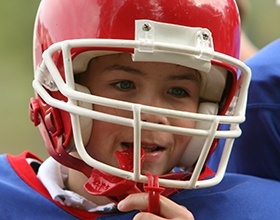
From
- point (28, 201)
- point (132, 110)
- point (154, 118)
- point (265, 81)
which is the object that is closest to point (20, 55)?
point (265, 81)

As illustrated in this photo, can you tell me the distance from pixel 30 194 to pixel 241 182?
1.64 ft

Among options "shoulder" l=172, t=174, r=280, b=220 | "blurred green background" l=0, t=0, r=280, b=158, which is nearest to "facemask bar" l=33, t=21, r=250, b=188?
"shoulder" l=172, t=174, r=280, b=220

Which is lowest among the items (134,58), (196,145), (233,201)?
(233,201)

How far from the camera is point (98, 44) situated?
1.75m

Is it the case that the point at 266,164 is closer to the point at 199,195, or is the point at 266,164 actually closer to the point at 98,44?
the point at 199,195

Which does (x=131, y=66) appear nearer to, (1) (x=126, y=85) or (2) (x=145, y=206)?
(1) (x=126, y=85)

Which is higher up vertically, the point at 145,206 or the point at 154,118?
the point at 154,118

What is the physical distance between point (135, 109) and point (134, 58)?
145mm

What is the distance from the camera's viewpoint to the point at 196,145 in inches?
76.5

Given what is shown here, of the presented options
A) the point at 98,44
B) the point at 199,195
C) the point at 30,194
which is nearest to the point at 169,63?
the point at 98,44

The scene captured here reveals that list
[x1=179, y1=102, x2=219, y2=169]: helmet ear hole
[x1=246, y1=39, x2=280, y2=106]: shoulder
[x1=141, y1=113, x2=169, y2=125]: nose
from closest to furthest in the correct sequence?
1. [x1=141, y1=113, x2=169, y2=125]: nose
2. [x1=179, y1=102, x2=219, y2=169]: helmet ear hole
3. [x1=246, y1=39, x2=280, y2=106]: shoulder

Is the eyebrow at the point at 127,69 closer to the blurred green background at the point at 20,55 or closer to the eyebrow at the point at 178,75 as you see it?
the eyebrow at the point at 178,75

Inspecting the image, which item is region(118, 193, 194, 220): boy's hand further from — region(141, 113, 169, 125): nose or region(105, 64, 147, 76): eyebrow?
region(105, 64, 147, 76): eyebrow

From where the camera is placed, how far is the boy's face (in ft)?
6.06
